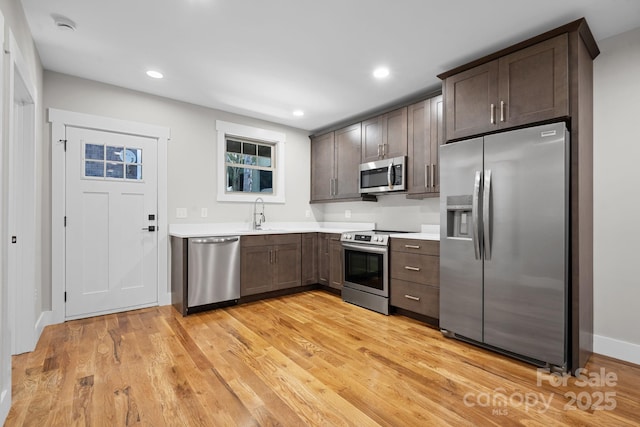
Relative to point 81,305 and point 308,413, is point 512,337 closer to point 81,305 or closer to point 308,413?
point 308,413

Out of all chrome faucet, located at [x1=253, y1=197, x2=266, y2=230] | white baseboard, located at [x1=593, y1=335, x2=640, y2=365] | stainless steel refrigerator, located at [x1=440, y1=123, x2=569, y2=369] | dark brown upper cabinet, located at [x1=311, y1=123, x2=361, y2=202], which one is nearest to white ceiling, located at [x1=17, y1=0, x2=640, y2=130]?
stainless steel refrigerator, located at [x1=440, y1=123, x2=569, y2=369]

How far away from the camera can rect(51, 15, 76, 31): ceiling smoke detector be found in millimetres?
2323

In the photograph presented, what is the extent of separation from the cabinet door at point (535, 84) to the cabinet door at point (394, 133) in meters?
1.25

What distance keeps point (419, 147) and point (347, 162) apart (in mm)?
1212

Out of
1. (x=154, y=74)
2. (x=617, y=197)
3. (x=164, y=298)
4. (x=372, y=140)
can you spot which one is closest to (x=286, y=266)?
(x=164, y=298)

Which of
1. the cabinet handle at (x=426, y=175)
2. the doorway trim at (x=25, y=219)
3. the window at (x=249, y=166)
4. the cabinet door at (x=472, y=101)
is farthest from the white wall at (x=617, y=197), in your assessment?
the doorway trim at (x=25, y=219)

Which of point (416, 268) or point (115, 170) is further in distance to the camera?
point (115, 170)

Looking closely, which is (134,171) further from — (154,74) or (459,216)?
(459,216)

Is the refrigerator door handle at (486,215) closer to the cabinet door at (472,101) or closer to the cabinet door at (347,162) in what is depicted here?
the cabinet door at (472,101)

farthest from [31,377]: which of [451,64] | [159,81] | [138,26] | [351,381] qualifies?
[451,64]

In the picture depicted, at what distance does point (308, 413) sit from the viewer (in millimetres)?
1741

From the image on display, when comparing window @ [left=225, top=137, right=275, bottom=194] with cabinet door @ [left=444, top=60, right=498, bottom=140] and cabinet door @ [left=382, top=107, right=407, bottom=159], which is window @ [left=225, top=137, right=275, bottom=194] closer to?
cabinet door @ [left=382, top=107, right=407, bottom=159]

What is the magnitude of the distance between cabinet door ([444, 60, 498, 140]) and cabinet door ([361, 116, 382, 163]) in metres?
1.18

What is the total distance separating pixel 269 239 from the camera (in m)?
4.05
